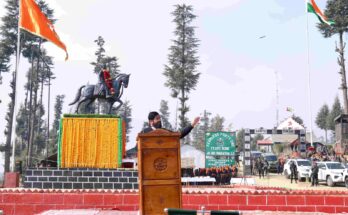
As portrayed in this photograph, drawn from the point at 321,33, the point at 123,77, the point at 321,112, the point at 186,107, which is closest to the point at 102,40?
the point at 186,107

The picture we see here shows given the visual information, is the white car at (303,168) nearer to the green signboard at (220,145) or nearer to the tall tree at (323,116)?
the green signboard at (220,145)

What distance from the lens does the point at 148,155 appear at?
5.41m

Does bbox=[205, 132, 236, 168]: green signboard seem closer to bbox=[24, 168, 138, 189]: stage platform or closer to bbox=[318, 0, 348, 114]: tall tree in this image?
bbox=[24, 168, 138, 189]: stage platform

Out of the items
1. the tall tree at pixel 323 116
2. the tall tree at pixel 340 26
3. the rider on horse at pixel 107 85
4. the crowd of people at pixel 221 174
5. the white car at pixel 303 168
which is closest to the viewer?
the rider on horse at pixel 107 85

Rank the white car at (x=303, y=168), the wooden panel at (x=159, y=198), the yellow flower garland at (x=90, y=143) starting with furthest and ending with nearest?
1. the white car at (x=303, y=168)
2. the yellow flower garland at (x=90, y=143)
3. the wooden panel at (x=159, y=198)

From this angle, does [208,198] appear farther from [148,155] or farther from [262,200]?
[148,155]

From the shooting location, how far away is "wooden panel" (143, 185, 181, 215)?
17.5 feet

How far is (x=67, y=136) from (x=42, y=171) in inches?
51.4

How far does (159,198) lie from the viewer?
5.35 metres

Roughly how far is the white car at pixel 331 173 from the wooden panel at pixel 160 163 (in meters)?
18.9

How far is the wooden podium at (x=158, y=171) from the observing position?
210 inches

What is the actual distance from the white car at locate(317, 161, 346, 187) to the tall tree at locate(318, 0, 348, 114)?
22.9 m

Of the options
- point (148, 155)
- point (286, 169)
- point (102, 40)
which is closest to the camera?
point (148, 155)

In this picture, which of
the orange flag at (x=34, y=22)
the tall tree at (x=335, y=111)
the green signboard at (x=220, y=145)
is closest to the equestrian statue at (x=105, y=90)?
the orange flag at (x=34, y=22)
